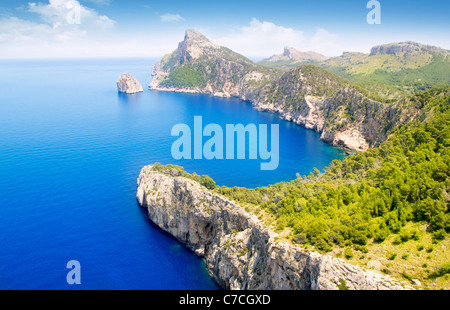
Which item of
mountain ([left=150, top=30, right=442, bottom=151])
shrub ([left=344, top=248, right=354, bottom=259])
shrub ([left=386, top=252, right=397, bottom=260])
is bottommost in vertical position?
shrub ([left=344, top=248, right=354, bottom=259])

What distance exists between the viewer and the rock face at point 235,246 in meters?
24.9

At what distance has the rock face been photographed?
24.9 m

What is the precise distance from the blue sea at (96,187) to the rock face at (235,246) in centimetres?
334

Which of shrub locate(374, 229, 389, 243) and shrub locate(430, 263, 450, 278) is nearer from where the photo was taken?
shrub locate(430, 263, 450, 278)

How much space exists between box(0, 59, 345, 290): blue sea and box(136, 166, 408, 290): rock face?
3.34 meters

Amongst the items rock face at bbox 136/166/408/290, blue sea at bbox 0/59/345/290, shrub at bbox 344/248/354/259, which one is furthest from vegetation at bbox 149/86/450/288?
blue sea at bbox 0/59/345/290

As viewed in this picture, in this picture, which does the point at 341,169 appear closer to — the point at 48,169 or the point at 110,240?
the point at 110,240

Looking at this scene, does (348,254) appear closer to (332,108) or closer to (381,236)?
(381,236)

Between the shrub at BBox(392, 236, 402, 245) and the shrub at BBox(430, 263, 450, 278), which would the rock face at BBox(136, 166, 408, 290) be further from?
the shrub at BBox(392, 236, 402, 245)

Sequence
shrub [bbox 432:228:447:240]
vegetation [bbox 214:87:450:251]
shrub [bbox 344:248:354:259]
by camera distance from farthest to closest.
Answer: vegetation [bbox 214:87:450:251]
shrub [bbox 344:248:354:259]
shrub [bbox 432:228:447:240]

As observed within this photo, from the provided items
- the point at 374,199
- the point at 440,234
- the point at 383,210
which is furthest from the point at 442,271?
the point at 374,199

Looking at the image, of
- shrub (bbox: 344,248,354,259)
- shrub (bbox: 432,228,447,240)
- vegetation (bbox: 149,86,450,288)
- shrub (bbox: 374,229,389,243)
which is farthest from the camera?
shrub (bbox: 374,229,389,243)

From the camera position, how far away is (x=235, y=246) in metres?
41.8
